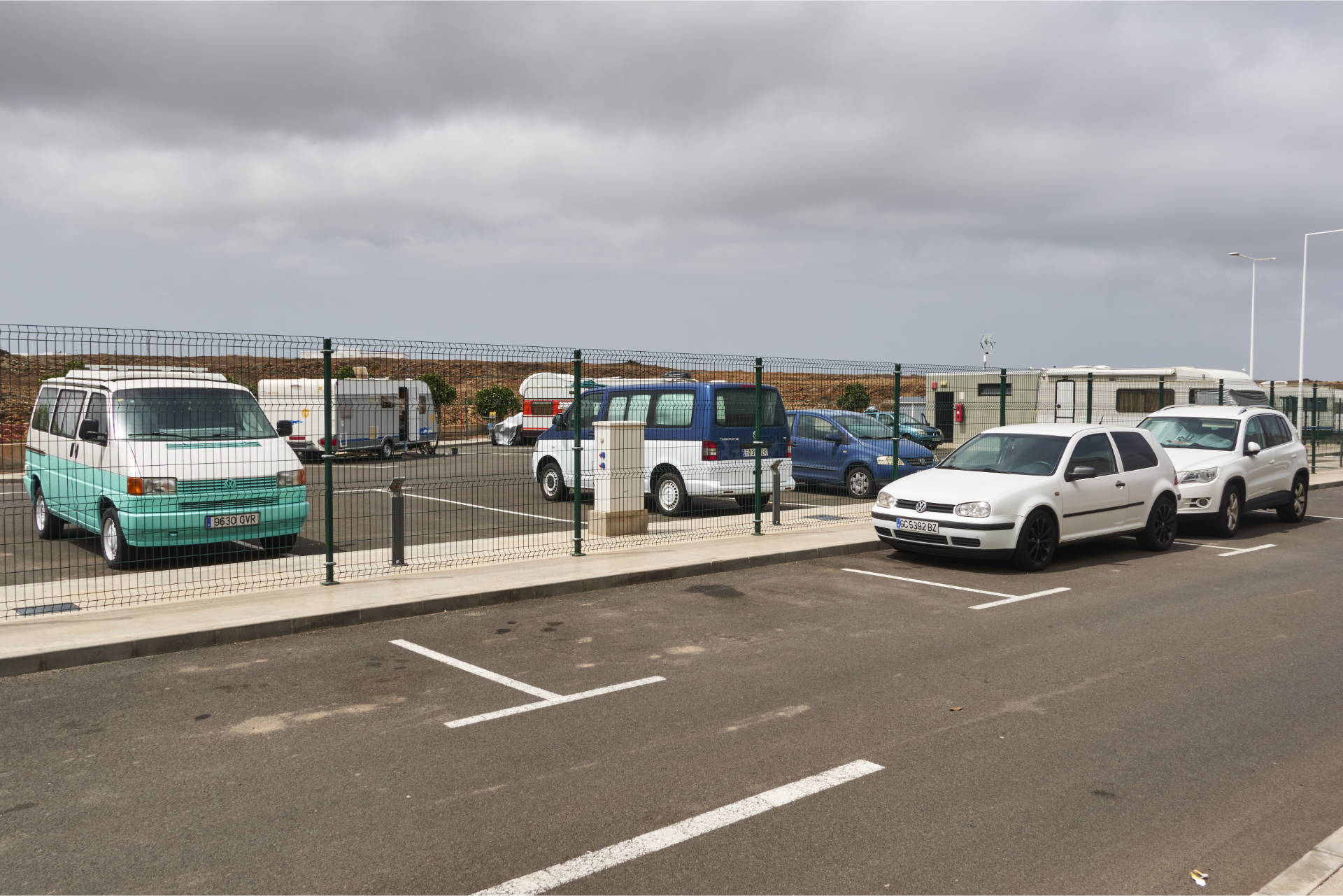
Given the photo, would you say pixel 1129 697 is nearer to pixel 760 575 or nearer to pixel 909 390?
pixel 760 575

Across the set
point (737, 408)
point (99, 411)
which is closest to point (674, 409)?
point (737, 408)

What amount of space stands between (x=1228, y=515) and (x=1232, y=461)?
0.78 metres

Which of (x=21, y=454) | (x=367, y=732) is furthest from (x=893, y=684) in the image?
(x=21, y=454)

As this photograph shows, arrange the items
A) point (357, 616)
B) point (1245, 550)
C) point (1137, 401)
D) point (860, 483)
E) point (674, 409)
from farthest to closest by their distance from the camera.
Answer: point (1137, 401) → point (860, 483) → point (674, 409) → point (1245, 550) → point (357, 616)

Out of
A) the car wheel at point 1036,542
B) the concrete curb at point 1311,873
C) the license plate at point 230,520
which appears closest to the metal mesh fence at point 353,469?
the license plate at point 230,520

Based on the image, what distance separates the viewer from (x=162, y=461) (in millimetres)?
9742

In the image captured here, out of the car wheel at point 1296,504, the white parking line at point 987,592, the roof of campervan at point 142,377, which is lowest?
the white parking line at point 987,592

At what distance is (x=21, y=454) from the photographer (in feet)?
37.5

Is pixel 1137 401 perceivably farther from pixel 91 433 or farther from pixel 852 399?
pixel 91 433

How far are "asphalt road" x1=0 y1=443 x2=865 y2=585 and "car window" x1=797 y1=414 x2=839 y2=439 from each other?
8.31ft

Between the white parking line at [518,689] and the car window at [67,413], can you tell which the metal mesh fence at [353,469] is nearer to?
the car window at [67,413]

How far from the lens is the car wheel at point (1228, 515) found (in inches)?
535

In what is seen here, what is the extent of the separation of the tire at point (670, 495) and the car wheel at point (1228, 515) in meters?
7.31

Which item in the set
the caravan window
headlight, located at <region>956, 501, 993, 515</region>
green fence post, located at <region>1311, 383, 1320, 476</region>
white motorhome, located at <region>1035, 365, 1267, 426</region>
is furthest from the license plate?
green fence post, located at <region>1311, 383, 1320, 476</region>
